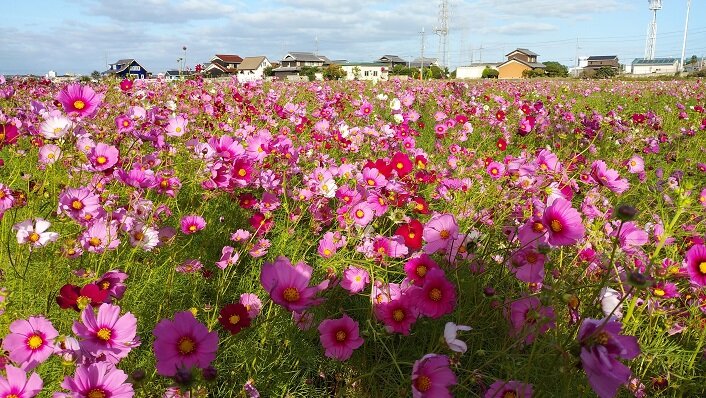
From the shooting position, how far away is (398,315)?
1.19 m

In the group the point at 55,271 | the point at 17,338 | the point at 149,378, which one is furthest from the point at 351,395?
the point at 55,271

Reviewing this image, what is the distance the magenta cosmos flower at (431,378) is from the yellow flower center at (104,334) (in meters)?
0.63

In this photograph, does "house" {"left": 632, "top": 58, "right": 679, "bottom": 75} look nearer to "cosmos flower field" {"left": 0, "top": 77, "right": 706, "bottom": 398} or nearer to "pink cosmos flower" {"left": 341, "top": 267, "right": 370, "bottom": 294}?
"cosmos flower field" {"left": 0, "top": 77, "right": 706, "bottom": 398}

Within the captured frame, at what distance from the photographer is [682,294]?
1.79 m

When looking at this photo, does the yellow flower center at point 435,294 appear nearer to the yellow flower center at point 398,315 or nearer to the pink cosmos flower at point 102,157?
the yellow flower center at point 398,315

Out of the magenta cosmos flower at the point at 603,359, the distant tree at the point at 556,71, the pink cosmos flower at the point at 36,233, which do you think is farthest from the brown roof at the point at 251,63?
the magenta cosmos flower at the point at 603,359

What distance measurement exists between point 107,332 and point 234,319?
0.86 ft

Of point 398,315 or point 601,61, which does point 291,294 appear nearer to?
point 398,315

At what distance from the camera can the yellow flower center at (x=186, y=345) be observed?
88 centimetres

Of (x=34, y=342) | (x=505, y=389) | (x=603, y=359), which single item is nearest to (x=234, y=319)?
(x=34, y=342)

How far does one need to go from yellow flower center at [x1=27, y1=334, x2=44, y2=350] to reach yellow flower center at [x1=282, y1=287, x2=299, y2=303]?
49cm

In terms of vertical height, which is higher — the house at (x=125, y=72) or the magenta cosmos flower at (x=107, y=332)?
the house at (x=125, y=72)

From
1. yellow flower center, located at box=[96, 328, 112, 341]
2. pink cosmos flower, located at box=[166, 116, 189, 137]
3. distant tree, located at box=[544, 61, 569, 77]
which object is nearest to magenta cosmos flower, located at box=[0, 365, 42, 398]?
yellow flower center, located at box=[96, 328, 112, 341]

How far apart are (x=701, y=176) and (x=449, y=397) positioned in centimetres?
379
